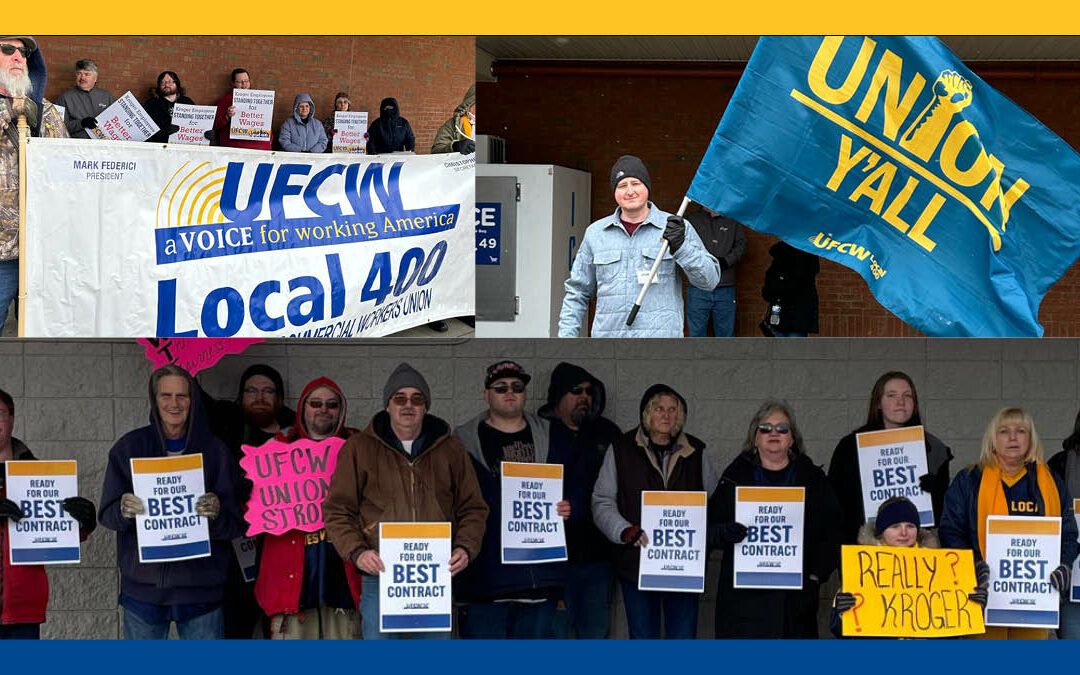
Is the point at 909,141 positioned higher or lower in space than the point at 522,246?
higher

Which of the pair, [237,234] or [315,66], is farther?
[237,234]

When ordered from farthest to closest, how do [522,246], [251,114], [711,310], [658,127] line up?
[658,127] → [711,310] → [522,246] → [251,114]

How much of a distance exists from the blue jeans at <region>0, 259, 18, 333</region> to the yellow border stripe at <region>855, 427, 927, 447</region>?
3317 mm

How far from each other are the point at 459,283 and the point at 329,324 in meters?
0.49

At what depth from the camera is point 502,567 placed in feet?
17.3

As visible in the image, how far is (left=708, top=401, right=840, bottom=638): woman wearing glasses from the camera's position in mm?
5227

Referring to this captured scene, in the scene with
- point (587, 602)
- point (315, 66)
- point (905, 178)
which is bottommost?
point (587, 602)

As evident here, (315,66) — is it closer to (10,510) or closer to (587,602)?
(10,510)

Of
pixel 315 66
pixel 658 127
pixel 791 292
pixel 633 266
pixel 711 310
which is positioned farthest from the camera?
pixel 658 127

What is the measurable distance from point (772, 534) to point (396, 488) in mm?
1541

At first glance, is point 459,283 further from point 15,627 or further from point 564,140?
point 564,140

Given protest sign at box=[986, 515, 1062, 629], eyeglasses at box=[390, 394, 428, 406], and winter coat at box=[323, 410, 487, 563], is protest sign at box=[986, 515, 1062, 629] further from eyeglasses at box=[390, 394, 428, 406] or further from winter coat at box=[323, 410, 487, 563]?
eyeglasses at box=[390, 394, 428, 406]

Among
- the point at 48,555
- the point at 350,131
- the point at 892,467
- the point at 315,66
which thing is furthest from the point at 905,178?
the point at 48,555

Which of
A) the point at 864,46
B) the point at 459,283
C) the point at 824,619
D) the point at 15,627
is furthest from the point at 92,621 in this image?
the point at 864,46
